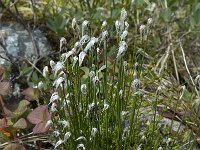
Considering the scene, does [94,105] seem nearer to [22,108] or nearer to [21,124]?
[21,124]

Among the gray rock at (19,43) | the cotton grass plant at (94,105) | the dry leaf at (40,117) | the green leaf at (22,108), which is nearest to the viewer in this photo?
the cotton grass plant at (94,105)

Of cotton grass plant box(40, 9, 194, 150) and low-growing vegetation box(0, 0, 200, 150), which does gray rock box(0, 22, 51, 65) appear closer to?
low-growing vegetation box(0, 0, 200, 150)

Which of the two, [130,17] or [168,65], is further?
[130,17]

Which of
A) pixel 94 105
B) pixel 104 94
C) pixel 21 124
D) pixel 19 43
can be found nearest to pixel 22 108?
pixel 21 124

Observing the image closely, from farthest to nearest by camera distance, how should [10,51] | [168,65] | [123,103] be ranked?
[168,65]
[10,51]
[123,103]

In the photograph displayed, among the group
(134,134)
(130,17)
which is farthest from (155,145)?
(130,17)

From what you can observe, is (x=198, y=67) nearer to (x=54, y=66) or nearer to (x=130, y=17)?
(x=130, y=17)

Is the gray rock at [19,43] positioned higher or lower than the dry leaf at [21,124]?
higher

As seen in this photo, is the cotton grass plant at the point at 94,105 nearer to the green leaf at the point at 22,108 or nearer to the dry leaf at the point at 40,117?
the dry leaf at the point at 40,117

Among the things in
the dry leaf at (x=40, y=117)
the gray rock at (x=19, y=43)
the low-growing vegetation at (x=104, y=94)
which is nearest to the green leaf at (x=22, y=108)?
the low-growing vegetation at (x=104, y=94)
